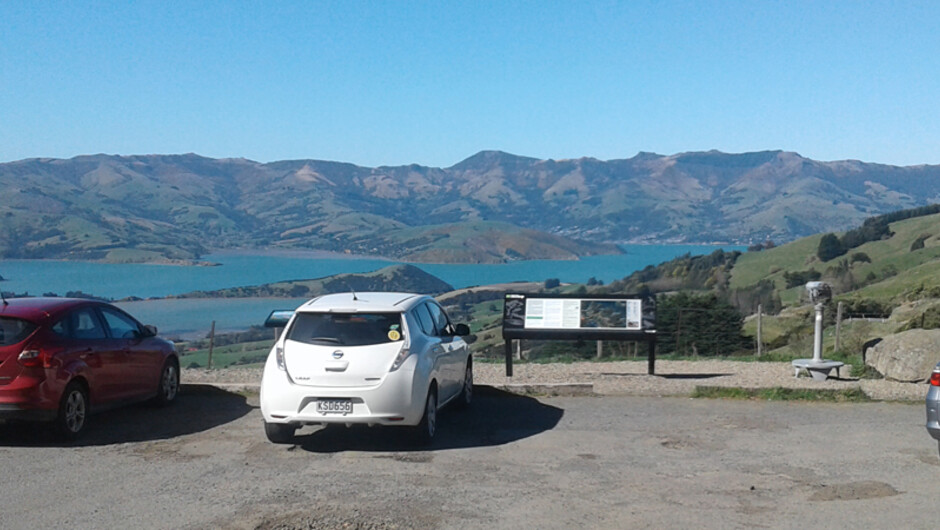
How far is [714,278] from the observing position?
60469 mm

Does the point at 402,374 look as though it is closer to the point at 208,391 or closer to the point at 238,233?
the point at 208,391

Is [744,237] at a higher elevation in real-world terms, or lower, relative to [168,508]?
higher

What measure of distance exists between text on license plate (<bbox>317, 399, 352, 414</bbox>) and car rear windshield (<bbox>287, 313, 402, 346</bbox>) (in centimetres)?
60

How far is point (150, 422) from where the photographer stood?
36.9 ft

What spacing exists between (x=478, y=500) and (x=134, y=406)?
6.50 metres

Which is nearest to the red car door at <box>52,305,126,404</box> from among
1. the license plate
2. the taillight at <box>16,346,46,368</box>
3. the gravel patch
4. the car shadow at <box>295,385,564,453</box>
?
the taillight at <box>16,346,46,368</box>

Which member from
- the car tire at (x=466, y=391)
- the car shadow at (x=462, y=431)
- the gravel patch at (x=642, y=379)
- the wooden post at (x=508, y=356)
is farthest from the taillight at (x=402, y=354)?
the wooden post at (x=508, y=356)

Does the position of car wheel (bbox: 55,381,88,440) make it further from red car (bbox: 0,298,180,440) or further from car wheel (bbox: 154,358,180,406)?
car wheel (bbox: 154,358,180,406)

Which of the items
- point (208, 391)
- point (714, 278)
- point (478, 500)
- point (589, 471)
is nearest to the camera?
point (478, 500)

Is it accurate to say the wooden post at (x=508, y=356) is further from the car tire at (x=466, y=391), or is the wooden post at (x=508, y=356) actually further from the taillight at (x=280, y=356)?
the taillight at (x=280, y=356)

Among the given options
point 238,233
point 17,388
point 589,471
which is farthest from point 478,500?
point 238,233

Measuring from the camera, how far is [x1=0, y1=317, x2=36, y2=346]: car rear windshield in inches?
376

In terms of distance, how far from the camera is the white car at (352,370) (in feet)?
30.4

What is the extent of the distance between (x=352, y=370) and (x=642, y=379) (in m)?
6.55
